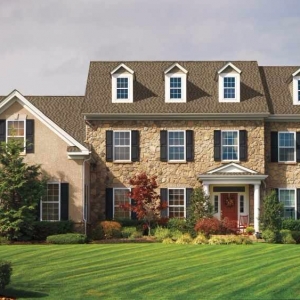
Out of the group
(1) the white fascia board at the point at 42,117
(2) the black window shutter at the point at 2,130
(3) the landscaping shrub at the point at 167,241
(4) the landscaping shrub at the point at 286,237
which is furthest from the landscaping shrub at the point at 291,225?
(2) the black window shutter at the point at 2,130

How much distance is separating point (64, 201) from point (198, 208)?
6.22 metres

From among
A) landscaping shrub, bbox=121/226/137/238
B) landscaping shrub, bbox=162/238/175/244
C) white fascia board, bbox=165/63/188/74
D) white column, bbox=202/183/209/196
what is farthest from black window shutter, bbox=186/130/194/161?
landscaping shrub, bbox=162/238/175/244

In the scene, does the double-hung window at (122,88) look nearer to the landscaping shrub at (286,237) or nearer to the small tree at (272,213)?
the small tree at (272,213)

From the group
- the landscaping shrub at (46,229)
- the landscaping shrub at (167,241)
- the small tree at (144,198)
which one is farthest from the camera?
the small tree at (144,198)

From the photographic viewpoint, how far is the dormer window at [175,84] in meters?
43.4

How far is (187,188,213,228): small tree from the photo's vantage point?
129 feet

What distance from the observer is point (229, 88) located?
43.6 meters

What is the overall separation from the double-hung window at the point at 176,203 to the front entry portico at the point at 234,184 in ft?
4.40

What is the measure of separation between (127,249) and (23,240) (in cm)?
701

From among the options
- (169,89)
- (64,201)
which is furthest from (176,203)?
(64,201)

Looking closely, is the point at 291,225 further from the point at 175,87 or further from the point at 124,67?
the point at 124,67

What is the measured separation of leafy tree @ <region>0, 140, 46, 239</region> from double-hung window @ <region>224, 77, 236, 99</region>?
10969 millimetres

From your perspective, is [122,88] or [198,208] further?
[122,88]

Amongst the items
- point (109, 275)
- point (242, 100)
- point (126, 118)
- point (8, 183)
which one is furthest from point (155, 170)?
point (109, 275)
